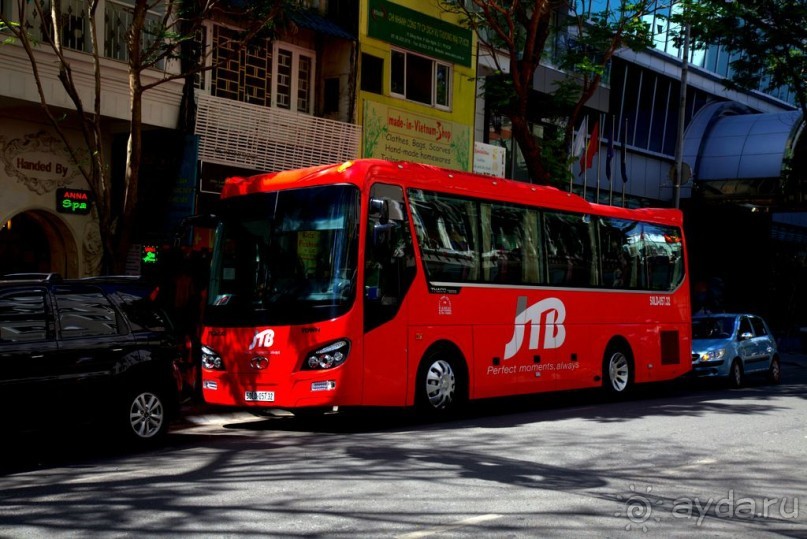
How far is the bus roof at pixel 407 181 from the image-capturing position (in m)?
12.2

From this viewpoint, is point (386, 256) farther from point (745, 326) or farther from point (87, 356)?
point (745, 326)

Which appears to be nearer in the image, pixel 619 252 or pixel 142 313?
pixel 142 313

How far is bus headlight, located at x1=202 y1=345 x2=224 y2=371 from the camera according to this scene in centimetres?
1248

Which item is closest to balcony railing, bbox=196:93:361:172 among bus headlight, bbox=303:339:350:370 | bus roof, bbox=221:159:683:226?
bus roof, bbox=221:159:683:226

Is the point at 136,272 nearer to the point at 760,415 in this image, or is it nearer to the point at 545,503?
the point at 760,415

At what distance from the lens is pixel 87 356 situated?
32.6 ft

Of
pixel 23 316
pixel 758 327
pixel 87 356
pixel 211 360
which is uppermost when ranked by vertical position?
pixel 758 327

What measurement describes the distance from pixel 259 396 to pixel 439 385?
250 cm

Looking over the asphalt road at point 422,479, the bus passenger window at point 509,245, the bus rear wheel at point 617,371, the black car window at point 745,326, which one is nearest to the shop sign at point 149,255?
the asphalt road at point 422,479

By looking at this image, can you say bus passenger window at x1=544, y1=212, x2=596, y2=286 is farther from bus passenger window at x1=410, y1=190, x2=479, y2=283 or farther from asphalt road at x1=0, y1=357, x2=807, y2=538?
asphalt road at x1=0, y1=357, x2=807, y2=538

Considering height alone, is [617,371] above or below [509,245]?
below

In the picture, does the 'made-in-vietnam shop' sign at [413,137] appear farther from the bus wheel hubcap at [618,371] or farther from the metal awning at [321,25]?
the bus wheel hubcap at [618,371]

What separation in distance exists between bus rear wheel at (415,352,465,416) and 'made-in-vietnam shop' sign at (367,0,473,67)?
1209 centimetres

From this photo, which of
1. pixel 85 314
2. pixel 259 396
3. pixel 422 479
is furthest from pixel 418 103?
pixel 422 479
